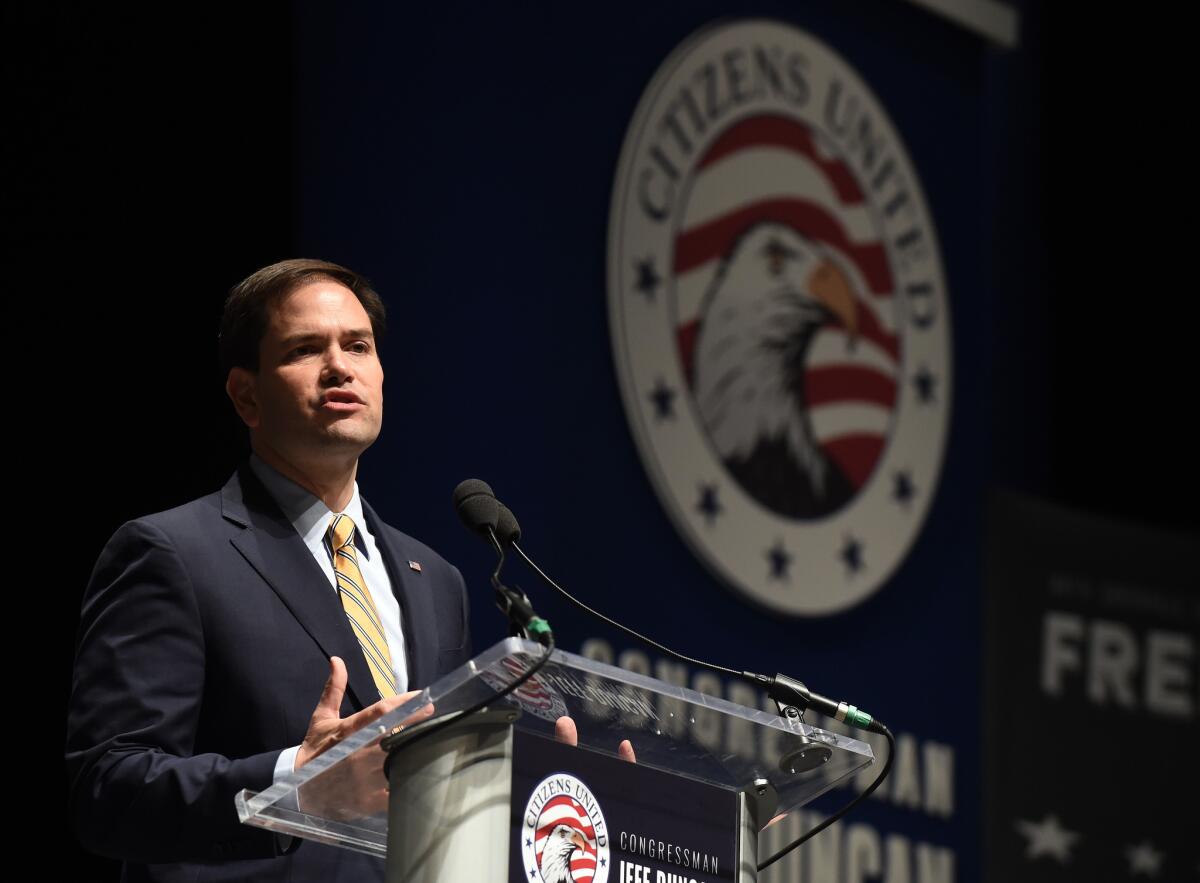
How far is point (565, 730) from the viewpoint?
2.01 metres

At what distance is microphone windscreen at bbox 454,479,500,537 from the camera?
7.37 feet

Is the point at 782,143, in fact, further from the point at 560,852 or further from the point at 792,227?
the point at 560,852

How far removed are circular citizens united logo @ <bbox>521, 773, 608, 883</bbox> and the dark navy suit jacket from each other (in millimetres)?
380

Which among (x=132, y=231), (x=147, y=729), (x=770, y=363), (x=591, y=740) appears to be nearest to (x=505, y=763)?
(x=591, y=740)

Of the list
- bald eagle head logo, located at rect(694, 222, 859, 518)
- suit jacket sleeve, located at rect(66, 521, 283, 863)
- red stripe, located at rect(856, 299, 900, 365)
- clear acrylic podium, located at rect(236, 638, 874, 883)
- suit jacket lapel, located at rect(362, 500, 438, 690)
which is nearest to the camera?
clear acrylic podium, located at rect(236, 638, 874, 883)

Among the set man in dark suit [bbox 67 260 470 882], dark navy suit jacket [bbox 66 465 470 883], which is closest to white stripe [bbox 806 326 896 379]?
man in dark suit [bbox 67 260 470 882]

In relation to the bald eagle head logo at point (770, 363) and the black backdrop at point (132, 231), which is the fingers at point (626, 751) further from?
the bald eagle head logo at point (770, 363)

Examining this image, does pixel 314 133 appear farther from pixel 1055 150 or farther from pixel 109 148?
pixel 1055 150

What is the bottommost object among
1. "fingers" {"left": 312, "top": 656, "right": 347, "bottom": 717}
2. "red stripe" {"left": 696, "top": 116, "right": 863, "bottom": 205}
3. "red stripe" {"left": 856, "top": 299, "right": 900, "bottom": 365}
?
"fingers" {"left": 312, "top": 656, "right": 347, "bottom": 717}

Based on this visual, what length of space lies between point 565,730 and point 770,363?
12.0ft

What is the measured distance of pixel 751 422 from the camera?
549 cm

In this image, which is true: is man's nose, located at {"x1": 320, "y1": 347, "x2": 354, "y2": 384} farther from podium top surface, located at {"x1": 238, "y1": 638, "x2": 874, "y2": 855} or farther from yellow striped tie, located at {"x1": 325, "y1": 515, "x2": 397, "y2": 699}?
podium top surface, located at {"x1": 238, "y1": 638, "x2": 874, "y2": 855}

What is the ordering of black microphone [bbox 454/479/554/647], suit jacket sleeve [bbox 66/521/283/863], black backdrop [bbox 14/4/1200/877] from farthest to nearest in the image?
black backdrop [bbox 14/4/1200/877]
black microphone [bbox 454/479/554/647]
suit jacket sleeve [bbox 66/521/283/863]

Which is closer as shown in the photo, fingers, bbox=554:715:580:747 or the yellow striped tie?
fingers, bbox=554:715:580:747
